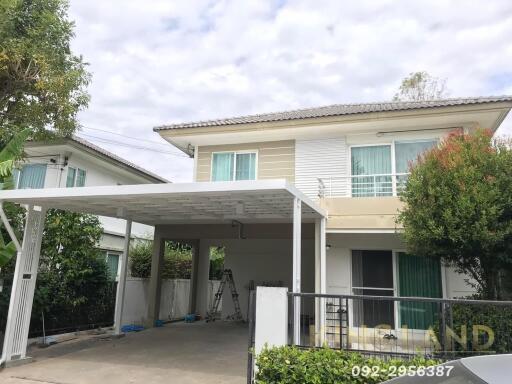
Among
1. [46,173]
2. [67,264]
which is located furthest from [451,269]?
[46,173]

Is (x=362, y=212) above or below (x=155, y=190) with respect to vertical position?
above

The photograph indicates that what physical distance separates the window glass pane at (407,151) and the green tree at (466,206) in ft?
9.93

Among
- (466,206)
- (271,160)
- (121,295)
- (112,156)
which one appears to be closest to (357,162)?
(271,160)

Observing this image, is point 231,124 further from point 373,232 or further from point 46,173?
point 46,173

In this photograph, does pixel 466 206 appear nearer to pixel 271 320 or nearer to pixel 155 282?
pixel 271 320

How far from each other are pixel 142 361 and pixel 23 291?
10.1 feet

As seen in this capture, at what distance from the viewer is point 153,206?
33.0ft

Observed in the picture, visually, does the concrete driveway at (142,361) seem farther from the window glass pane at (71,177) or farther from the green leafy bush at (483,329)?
the window glass pane at (71,177)

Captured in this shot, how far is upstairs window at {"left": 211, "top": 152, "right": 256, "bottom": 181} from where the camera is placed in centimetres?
1361

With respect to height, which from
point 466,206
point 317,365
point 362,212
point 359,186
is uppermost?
point 359,186

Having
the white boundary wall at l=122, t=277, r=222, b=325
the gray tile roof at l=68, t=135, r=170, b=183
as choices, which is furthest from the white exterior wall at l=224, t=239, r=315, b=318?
the gray tile roof at l=68, t=135, r=170, b=183

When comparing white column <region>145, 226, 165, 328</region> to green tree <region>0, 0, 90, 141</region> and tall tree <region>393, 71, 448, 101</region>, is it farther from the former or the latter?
tall tree <region>393, 71, 448, 101</region>

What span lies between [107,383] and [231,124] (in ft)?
25.8

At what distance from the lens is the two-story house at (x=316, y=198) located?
346 inches
